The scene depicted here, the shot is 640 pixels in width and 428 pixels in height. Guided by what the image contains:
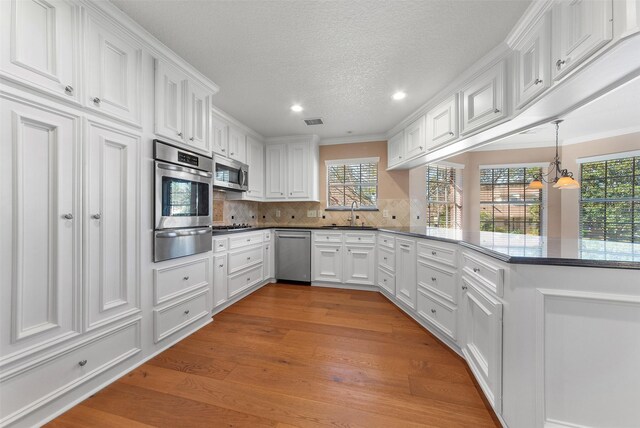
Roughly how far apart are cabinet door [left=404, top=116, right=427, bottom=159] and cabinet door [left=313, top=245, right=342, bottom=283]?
1.71m

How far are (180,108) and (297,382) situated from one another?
7.87 ft

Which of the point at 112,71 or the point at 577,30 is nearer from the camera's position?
the point at 577,30

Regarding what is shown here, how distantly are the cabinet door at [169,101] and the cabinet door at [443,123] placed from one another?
258cm

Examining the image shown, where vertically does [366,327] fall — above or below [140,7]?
below

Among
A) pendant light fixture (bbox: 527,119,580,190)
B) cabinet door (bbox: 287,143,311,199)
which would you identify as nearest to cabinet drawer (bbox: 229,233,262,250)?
cabinet door (bbox: 287,143,311,199)

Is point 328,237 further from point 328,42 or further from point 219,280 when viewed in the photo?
point 328,42

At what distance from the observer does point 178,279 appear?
2178 millimetres

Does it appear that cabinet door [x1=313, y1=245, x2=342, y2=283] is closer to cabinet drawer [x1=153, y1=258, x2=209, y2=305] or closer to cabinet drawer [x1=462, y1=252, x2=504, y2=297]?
cabinet drawer [x1=153, y1=258, x2=209, y2=305]

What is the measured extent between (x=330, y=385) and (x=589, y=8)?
251 cm

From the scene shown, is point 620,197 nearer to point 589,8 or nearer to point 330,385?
point 589,8

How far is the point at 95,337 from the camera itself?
1551mm

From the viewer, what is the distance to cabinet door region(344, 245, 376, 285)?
3699mm

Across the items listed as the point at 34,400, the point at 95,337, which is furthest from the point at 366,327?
the point at 34,400

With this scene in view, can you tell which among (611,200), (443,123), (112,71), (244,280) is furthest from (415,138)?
(611,200)
